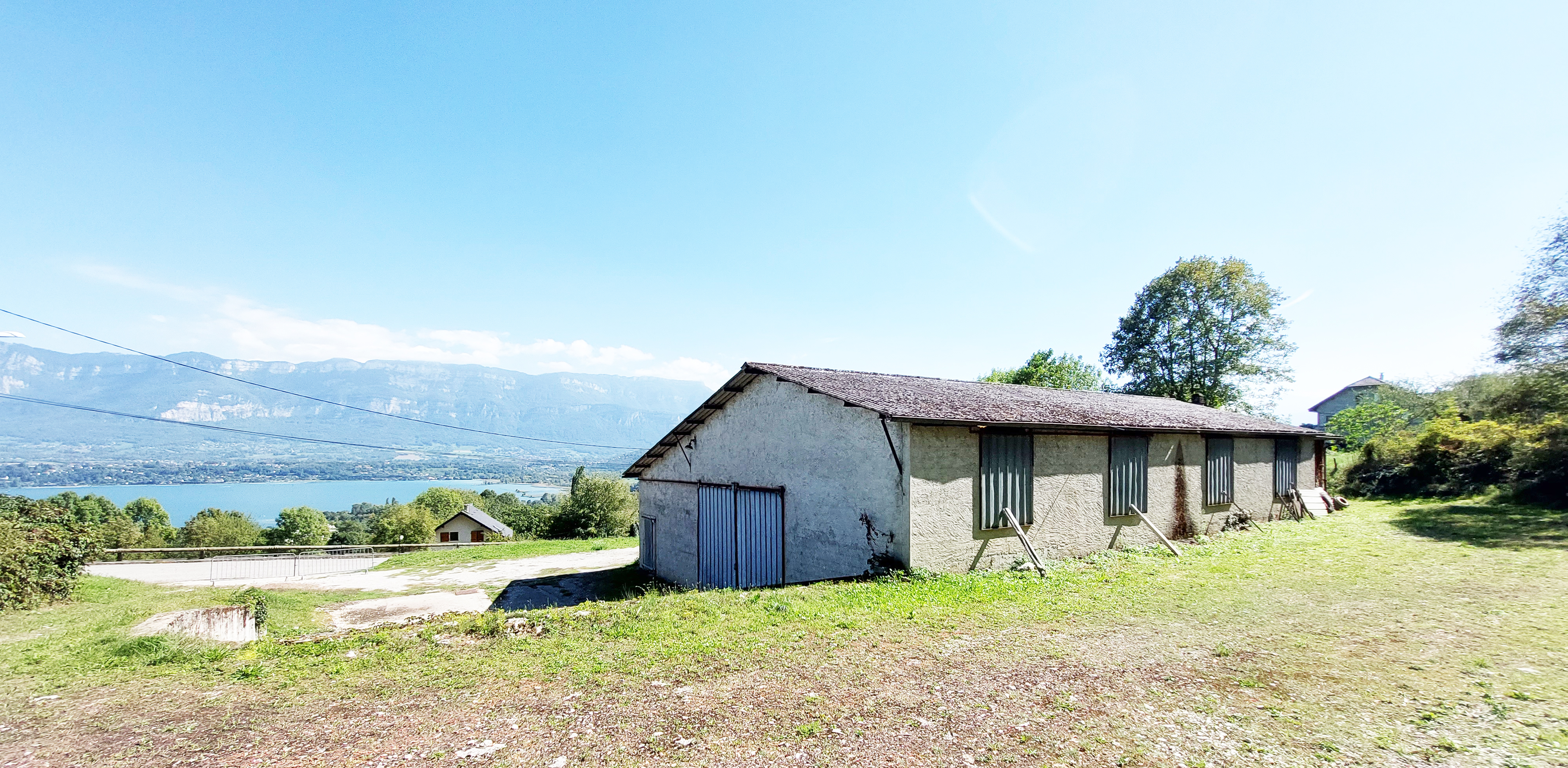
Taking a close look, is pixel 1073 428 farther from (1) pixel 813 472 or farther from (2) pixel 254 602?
(2) pixel 254 602

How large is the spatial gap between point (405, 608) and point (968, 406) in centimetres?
1319

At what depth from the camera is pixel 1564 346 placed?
66.2 ft

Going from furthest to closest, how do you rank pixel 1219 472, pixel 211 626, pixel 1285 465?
pixel 1285 465, pixel 1219 472, pixel 211 626

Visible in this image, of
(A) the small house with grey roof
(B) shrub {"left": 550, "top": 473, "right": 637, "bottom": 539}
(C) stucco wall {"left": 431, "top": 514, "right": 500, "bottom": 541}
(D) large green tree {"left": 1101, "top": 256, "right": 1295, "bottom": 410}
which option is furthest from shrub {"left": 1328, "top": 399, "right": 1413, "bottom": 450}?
(C) stucco wall {"left": 431, "top": 514, "right": 500, "bottom": 541}

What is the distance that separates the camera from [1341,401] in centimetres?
6338

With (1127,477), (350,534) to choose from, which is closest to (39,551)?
(1127,477)

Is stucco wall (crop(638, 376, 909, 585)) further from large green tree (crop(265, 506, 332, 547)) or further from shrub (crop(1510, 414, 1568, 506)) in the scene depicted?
large green tree (crop(265, 506, 332, 547))

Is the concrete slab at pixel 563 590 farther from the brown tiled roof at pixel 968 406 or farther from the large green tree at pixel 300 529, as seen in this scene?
the large green tree at pixel 300 529

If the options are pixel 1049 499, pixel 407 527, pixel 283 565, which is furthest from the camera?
pixel 407 527

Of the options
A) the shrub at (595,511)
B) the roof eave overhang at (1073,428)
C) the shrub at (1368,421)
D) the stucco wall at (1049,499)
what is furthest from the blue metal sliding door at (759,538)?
the shrub at (1368,421)

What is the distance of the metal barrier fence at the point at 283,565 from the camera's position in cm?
2347

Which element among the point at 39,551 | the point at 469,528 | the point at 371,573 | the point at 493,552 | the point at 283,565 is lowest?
the point at 469,528

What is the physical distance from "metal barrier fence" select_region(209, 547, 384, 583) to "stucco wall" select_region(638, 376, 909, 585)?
16.0 metres

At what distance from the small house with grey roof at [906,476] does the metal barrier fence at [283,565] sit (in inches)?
583
